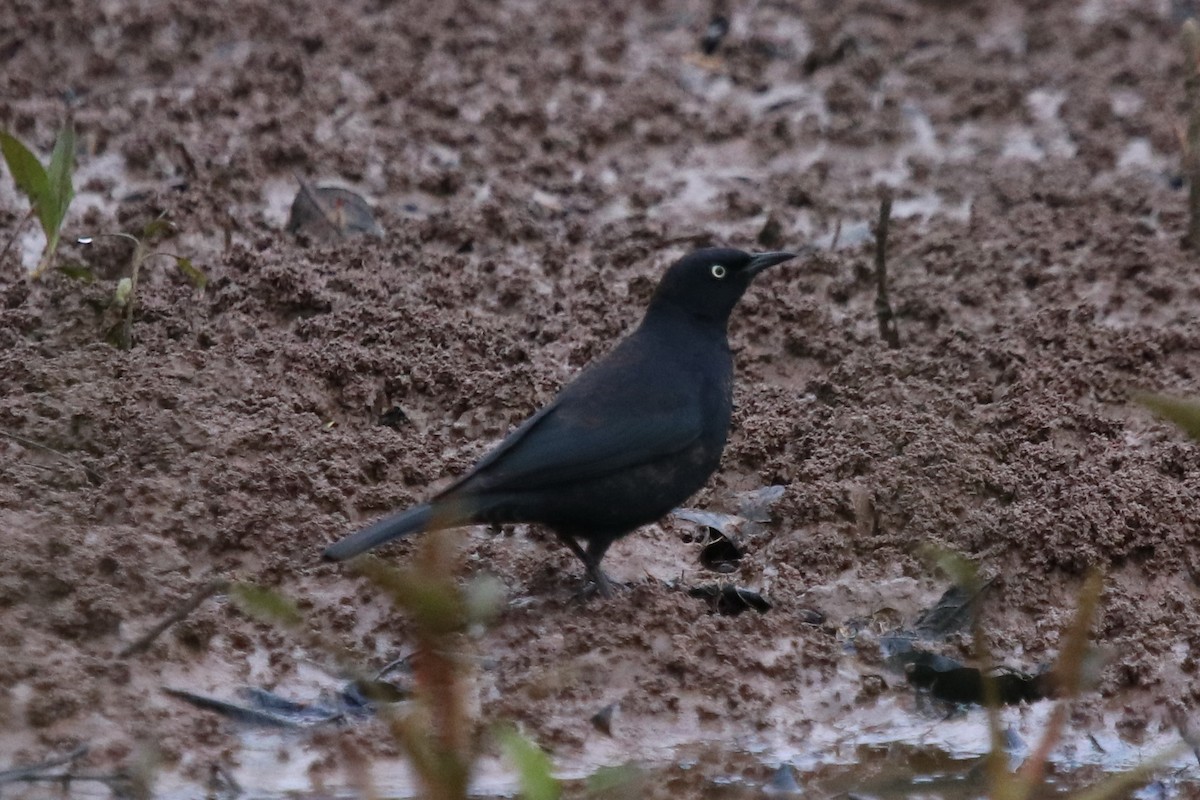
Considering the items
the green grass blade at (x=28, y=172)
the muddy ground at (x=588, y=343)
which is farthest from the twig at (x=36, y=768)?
the green grass blade at (x=28, y=172)

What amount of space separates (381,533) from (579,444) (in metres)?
0.76

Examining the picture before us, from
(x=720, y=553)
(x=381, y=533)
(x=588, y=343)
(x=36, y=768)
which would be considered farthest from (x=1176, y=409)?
(x=588, y=343)

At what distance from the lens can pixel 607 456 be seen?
17.5 feet

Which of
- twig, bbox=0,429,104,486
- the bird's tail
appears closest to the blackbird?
the bird's tail

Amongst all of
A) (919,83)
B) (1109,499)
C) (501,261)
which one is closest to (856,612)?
(1109,499)

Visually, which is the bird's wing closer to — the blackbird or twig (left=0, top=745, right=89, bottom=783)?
the blackbird

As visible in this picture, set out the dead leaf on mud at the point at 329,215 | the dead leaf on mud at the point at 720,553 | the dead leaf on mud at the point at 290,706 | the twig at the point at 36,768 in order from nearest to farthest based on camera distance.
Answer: the twig at the point at 36,768 < the dead leaf on mud at the point at 290,706 < the dead leaf on mud at the point at 720,553 < the dead leaf on mud at the point at 329,215

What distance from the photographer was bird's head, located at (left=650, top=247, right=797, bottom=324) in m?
5.99

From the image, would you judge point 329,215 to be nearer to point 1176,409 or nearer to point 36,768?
point 36,768

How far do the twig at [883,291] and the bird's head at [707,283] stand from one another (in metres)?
0.66

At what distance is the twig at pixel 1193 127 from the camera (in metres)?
7.30

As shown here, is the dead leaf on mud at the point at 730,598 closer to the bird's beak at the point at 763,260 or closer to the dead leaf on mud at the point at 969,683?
the dead leaf on mud at the point at 969,683

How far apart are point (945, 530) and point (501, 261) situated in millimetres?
2590

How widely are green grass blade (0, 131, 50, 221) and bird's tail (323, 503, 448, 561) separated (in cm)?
197
